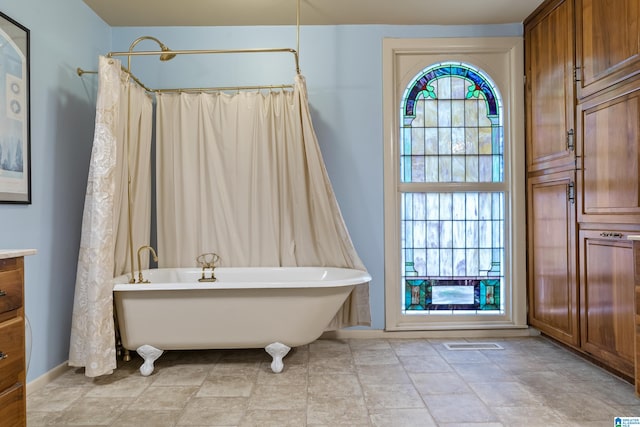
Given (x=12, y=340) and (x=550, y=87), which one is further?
(x=550, y=87)

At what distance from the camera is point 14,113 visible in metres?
2.21

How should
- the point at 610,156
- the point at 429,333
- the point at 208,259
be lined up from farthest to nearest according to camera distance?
the point at 429,333, the point at 208,259, the point at 610,156

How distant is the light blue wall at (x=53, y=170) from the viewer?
2.36m

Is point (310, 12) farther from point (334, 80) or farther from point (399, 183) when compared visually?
point (399, 183)

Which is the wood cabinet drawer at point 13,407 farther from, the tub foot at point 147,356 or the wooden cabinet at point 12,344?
the tub foot at point 147,356

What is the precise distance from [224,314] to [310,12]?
7.26ft

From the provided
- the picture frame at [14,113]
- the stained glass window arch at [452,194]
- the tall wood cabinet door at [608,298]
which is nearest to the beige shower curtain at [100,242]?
the picture frame at [14,113]

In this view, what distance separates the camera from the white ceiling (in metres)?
2.97

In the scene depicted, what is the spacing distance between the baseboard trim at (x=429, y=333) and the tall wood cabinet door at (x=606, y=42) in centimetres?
182

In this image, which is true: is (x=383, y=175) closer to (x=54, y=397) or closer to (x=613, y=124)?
(x=613, y=124)

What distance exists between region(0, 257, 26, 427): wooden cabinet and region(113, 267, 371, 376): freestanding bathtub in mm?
816

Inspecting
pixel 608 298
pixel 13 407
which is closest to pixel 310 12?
pixel 608 298

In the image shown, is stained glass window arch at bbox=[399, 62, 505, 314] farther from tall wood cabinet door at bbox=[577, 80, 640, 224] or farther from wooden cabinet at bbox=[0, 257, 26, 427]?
wooden cabinet at bbox=[0, 257, 26, 427]

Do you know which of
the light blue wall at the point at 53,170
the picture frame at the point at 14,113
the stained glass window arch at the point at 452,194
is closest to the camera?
the picture frame at the point at 14,113
